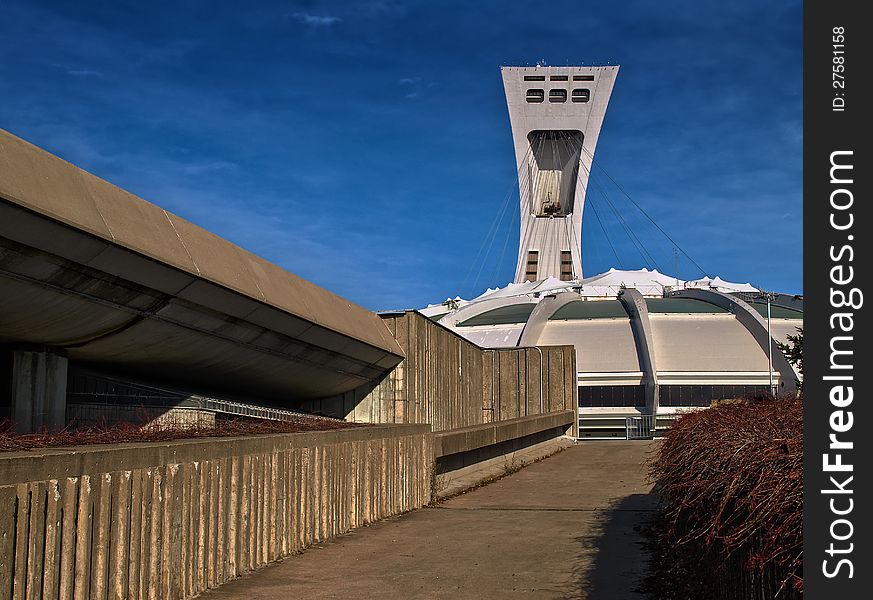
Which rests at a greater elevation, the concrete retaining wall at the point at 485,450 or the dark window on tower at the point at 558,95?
the dark window on tower at the point at 558,95

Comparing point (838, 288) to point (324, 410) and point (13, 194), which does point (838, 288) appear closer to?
point (13, 194)

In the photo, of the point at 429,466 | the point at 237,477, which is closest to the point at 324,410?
the point at 429,466

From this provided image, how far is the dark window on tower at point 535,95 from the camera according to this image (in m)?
79.9

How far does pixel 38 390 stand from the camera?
42.7ft

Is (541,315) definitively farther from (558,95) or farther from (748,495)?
(748,495)

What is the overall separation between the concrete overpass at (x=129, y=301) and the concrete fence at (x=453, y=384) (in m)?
2.70

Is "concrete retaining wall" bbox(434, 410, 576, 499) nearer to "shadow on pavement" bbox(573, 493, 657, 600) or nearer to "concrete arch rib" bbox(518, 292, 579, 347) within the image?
"shadow on pavement" bbox(573, 493, 657, 600)

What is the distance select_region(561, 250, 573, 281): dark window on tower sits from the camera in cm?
8069

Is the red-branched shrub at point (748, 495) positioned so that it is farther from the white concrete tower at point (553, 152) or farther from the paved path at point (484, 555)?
the white concrete tower at point (553, 152)

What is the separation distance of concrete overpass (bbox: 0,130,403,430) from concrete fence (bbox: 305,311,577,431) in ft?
8.85

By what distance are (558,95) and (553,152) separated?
205 inches

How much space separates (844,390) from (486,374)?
88.8ft

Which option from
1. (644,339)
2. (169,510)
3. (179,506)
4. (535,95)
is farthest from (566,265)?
(169,510)

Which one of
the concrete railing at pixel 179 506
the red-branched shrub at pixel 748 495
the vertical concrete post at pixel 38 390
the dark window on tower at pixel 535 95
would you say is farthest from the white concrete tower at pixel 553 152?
the red-branched shrub at pixel 748 495
